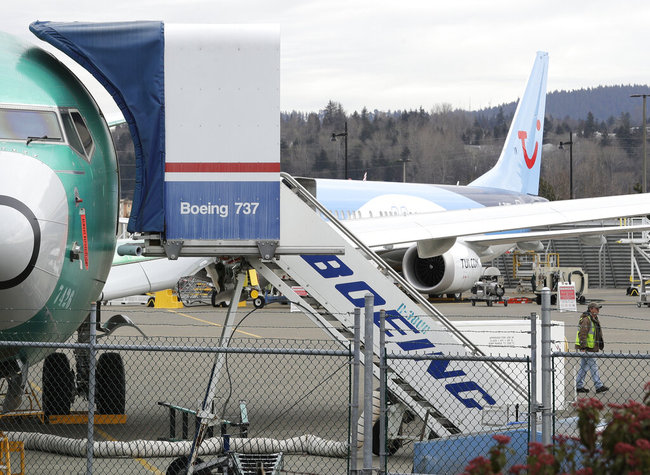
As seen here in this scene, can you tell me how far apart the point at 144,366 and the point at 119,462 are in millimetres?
7997

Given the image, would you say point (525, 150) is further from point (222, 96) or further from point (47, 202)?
point (47, 202)

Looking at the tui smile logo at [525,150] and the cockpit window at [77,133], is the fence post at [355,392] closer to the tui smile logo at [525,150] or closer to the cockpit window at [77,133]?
the cockpit window at [77,133]

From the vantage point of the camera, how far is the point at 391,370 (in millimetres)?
9758

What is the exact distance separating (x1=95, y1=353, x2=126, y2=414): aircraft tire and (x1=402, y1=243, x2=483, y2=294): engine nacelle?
16478 mm

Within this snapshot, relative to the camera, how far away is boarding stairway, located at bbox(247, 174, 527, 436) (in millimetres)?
10039

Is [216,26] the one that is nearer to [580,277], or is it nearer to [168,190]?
[168,190]

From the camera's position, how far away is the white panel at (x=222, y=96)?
9.47 meters

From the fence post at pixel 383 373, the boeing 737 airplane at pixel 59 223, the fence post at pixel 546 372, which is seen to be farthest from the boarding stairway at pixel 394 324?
the fence post at pixel 546 372

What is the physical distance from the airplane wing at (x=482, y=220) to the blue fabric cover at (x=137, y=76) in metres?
5.77

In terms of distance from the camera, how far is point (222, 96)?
9492 millimetres

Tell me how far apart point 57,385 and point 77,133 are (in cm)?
377

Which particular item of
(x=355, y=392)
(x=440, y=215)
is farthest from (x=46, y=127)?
Result: (x=440, y=215)

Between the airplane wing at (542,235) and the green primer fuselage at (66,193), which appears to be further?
the airplane wing at (542,235)

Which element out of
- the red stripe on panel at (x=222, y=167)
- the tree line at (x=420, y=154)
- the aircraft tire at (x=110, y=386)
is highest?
the tree line at (x=420, y=154)
